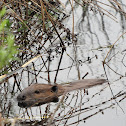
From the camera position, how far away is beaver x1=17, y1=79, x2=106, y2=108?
1750 mm

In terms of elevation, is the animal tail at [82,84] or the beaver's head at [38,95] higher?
the animal tail at [82,84]

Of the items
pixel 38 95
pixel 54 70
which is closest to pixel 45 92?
pixel 38 95

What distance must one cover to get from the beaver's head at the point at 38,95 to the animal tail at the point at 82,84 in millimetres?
53

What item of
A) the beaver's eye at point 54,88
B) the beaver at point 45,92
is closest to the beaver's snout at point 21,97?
the beaver at point 45,92

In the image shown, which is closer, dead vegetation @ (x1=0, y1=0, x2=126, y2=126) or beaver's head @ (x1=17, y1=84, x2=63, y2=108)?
dead vegetation @ (x1=0, y1=0, x2=126, y2=126)

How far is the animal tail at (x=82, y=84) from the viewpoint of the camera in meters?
1.90

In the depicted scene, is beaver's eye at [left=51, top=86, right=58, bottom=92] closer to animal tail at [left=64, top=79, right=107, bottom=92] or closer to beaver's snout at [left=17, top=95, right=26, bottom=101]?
animal tail at [left=64, top=79, right=107, bottom=92]

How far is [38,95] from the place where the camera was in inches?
70.9

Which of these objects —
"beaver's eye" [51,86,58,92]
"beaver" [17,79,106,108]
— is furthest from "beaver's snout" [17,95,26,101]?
"beaver's eye" [51,86,58,92]

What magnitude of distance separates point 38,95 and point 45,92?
0.15 ft

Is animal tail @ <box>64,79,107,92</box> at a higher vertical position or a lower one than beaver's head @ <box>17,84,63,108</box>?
higher

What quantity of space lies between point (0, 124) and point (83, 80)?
799 mm

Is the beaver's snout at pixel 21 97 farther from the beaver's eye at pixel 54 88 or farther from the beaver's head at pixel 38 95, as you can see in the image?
the beaver's eye at pixel 54 88

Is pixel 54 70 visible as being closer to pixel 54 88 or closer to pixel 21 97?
pixel 54 88
